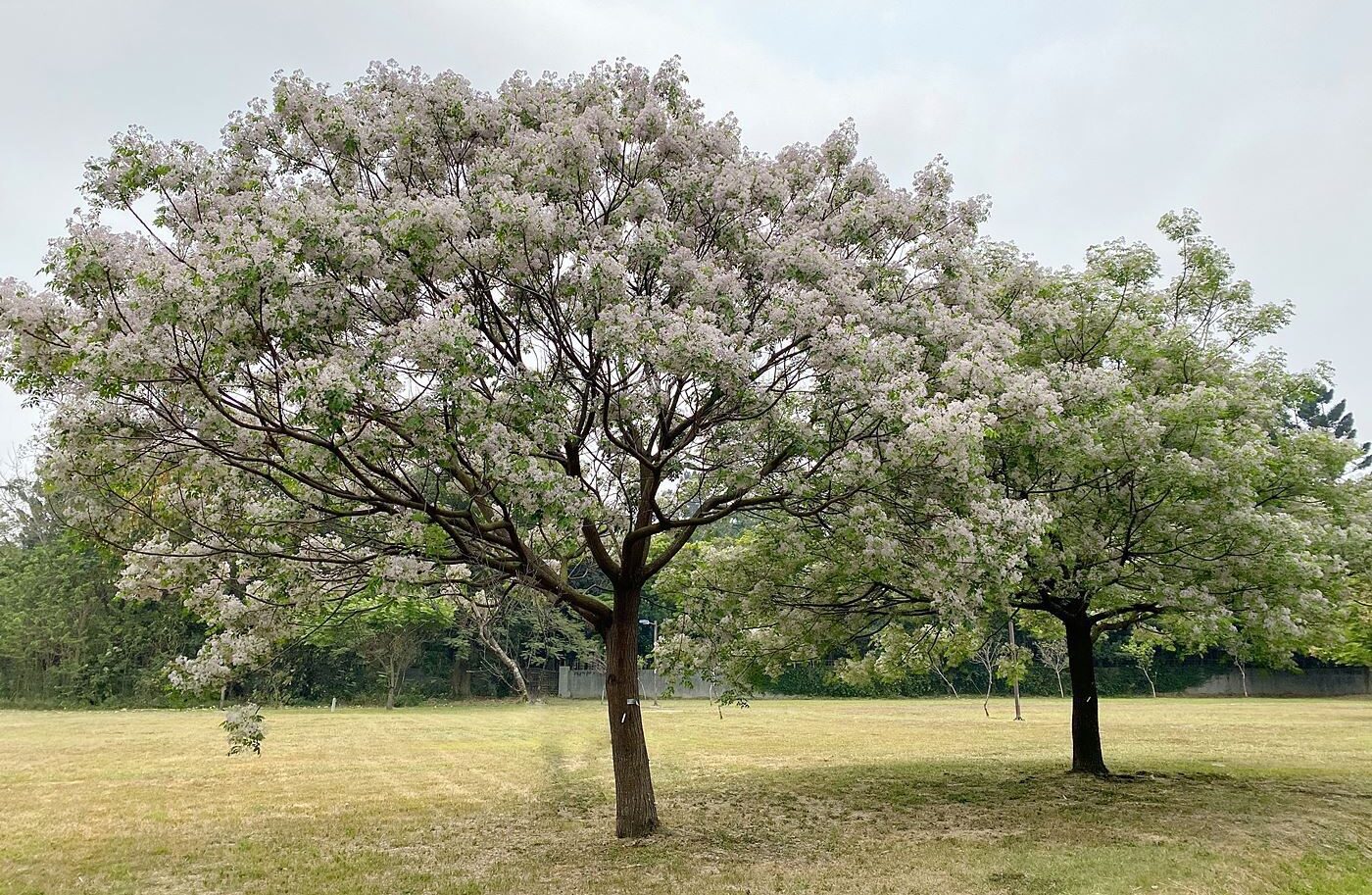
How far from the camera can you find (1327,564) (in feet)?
33.6

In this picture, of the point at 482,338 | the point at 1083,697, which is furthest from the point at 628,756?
the point at 1083,697

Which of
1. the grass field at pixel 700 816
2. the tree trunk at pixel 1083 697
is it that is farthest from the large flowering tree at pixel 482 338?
the tree trunk at pixel 1083 697

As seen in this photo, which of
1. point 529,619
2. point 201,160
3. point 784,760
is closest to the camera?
point 201,160

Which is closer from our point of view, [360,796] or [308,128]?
[308,128]

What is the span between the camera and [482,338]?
316 inches

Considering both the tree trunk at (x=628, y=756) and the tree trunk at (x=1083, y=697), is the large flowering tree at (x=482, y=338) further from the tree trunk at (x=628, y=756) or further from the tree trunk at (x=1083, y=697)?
the tree trunk at (x=1083, y=697)

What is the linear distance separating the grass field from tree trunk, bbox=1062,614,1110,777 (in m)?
0.54

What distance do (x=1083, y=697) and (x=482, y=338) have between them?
11.4 m

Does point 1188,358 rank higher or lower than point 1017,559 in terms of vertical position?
Answer: higher

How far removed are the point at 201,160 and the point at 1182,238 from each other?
41.3 feet

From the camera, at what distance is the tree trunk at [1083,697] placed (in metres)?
13.8

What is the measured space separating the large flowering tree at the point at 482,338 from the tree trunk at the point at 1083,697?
6730mm

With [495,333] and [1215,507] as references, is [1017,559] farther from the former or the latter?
[495,333]

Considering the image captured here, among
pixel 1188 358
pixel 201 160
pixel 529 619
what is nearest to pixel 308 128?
pixel 201 160
